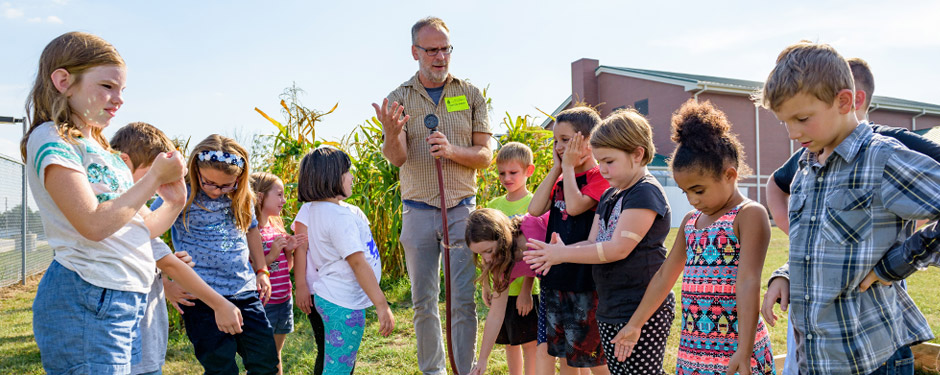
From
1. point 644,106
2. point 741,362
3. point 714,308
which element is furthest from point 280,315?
point 644,106

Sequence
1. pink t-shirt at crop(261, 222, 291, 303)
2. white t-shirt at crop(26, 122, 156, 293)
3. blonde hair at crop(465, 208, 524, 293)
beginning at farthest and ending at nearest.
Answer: pink t-shirt at crop(261, 222, 291, 303) < blonde hair at crop(465, 208, 524, 293) < white t-shirt at crop(26, 122, 156, 293)

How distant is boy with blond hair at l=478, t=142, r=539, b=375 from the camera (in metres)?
3.16

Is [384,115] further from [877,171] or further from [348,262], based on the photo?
[877,171]

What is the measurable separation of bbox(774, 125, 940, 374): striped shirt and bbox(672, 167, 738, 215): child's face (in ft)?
1.16

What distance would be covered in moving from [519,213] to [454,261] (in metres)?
0.48

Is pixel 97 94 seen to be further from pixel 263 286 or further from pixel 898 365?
A: pixel 898 365

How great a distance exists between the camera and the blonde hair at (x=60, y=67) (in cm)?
186

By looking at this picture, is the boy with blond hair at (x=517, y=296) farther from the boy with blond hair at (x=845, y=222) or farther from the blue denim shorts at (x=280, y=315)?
Answer: the boy with blond hair at (x=845, y=222)

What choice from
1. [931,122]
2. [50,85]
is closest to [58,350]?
[50,85]

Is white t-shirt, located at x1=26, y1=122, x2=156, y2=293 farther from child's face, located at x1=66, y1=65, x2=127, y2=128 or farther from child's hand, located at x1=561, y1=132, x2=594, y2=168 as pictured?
child's hand, located at x1=561, y1=132, x2=594, y2=168

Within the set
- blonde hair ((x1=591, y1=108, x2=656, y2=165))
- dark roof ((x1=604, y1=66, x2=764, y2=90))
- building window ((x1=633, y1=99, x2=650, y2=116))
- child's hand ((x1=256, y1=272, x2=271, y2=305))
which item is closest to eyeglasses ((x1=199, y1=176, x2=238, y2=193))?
child's hand ((x1=256, y1=272, x2=271, y2=305))

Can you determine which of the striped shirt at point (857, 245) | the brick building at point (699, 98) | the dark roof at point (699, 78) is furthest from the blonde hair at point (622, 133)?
the dark roof at point (699, 78)

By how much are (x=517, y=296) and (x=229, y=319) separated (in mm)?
1515

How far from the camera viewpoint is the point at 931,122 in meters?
23.5
